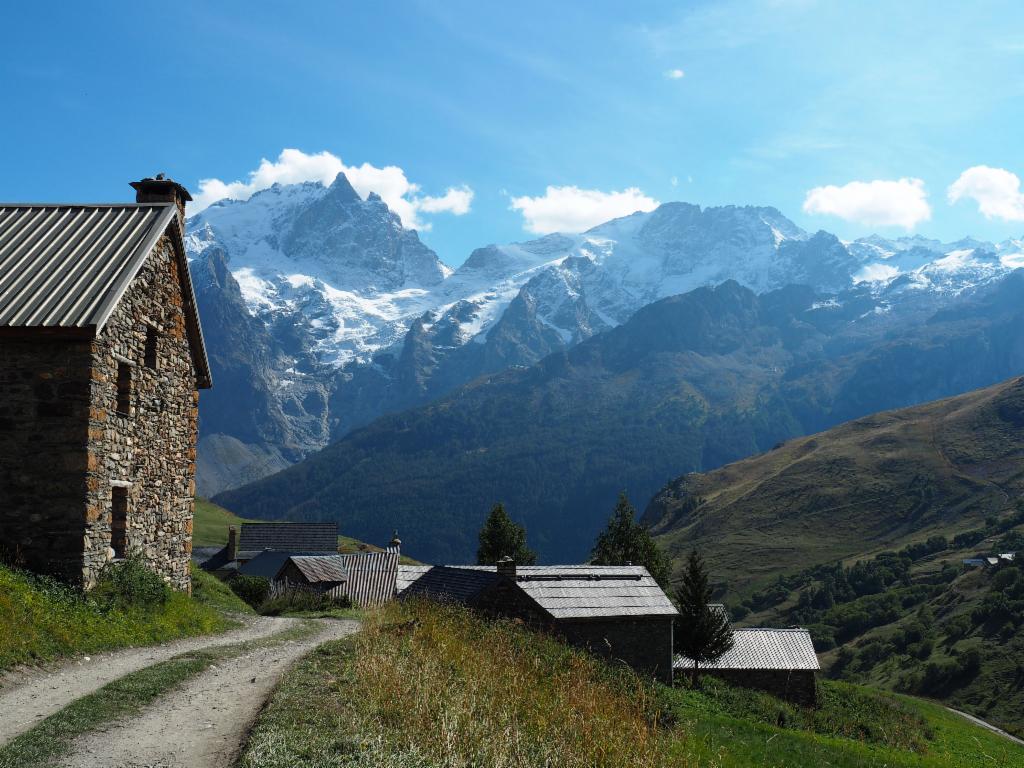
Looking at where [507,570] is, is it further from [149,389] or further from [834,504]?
[834,504]

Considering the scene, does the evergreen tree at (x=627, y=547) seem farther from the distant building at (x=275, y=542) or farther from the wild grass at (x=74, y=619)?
the wild grass at (x=74, y=619)

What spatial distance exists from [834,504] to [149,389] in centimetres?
15314

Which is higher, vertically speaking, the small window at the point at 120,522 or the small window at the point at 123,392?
the small window at the point at 123,392

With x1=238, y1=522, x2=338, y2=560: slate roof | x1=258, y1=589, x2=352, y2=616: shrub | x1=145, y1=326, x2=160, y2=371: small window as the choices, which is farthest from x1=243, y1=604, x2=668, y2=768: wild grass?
x1=238, y1=522, x2=338, y2=560: slate roof

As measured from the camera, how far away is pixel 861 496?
6235 inches

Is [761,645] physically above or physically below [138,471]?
below

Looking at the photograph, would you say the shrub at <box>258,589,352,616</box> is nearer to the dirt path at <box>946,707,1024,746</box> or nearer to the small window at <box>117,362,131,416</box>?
the small window at <box>117,362,131,416</box>

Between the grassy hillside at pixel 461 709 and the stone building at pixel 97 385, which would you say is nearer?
the grassy hillside at pixel 461 709

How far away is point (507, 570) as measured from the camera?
104 ft

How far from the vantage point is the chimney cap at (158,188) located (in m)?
22.2

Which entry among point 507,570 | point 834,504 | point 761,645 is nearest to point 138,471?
point 507,570

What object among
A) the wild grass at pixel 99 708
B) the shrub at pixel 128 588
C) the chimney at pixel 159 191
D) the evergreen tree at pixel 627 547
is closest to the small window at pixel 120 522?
the shrub at pixel 128 588

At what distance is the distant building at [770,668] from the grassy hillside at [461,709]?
2805 centimetres

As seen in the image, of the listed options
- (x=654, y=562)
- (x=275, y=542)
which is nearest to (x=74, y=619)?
(x=654, y=562)
